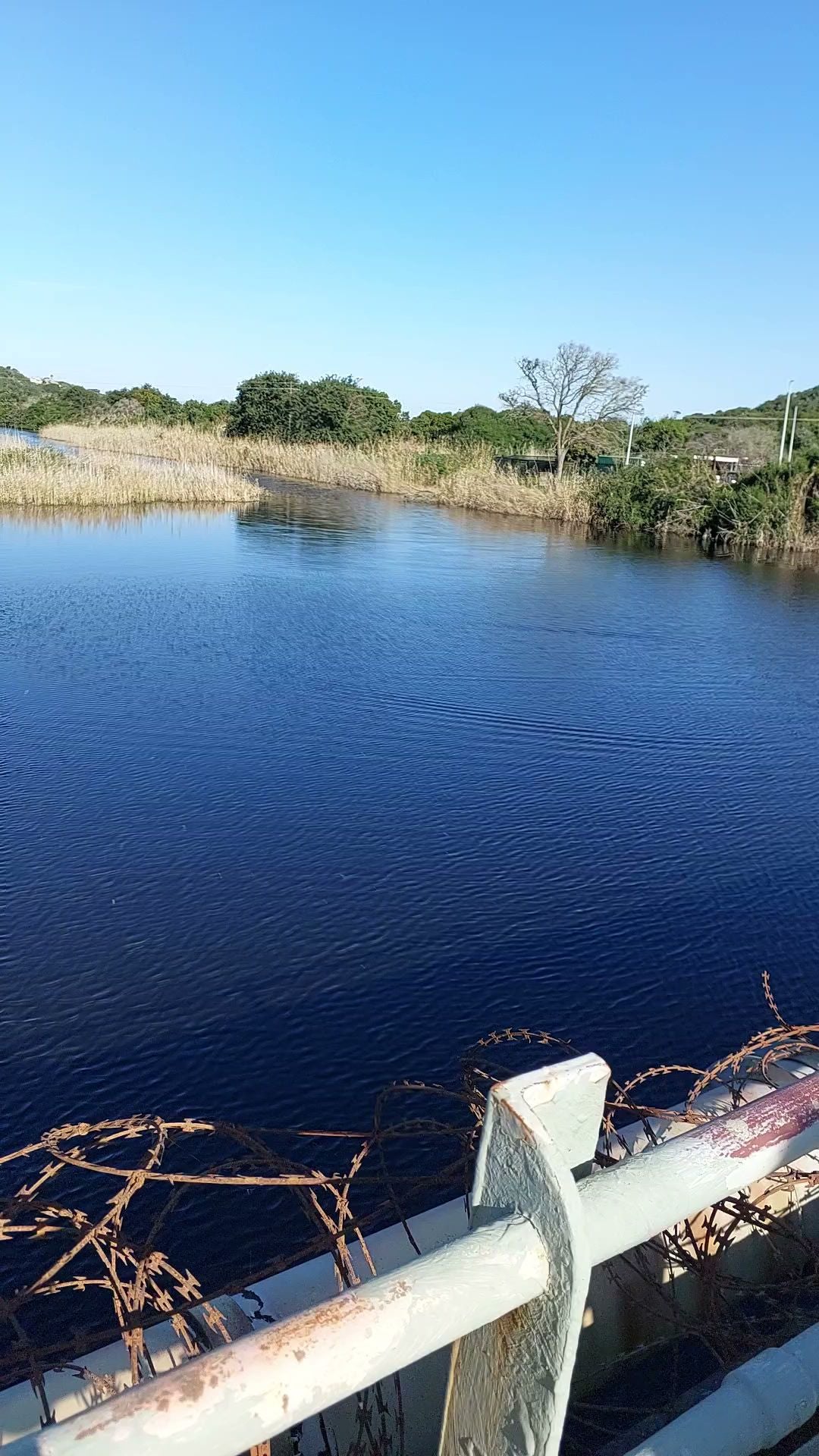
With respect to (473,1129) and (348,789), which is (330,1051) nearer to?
(473,1129)

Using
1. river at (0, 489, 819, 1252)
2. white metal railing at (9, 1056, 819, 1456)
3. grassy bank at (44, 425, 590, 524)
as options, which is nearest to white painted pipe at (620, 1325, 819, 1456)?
white metal railing at (9, 1056, 819, 1456)

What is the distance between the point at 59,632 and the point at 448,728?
3338 mm

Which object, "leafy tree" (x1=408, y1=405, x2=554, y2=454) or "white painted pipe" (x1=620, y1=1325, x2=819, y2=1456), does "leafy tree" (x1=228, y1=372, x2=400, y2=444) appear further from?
"white painted pipe" (x1=620, y1=1325, x2=819, y2=1456)

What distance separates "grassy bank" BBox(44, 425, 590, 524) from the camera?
64.1 ft

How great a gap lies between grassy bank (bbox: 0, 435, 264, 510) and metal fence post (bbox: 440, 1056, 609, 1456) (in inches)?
621

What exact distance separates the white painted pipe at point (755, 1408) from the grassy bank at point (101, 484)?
15.7m

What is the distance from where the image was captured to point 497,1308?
A: 2.33 feet

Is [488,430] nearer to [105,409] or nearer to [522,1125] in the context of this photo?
[105,409]

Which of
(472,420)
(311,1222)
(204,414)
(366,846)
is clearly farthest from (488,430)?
(311,1222)

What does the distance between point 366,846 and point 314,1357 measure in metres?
3.81

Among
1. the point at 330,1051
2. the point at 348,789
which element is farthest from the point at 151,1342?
the point at 348,789

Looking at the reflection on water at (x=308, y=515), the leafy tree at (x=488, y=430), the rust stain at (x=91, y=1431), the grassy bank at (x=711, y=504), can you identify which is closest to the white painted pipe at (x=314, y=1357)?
the rust stain at (x=91, y=1431)

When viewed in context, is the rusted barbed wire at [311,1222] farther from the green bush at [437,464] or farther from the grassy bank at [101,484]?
the green bush at [437,464]

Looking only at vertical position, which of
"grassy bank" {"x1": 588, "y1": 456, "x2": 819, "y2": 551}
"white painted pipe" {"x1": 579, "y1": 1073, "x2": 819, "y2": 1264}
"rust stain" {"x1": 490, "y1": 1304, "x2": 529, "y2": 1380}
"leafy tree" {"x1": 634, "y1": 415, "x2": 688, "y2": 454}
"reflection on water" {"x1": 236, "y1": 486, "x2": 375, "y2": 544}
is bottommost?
"rust stain" {"x1": 490, "y1": 1304, "x2": 529, "y2": 1380}
